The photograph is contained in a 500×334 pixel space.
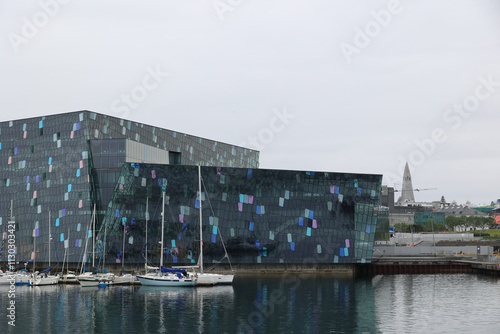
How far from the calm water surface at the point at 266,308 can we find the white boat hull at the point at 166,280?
60.5 inches

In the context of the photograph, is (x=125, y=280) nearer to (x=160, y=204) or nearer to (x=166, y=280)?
(x=166, y=280)

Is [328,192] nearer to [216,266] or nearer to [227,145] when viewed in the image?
[216,266]

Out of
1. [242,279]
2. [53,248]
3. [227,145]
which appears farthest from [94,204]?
[227,145]

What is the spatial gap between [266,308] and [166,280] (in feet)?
64.2

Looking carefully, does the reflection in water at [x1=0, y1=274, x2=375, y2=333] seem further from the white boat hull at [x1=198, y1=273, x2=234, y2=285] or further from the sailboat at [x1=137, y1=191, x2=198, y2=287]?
the white boat hull at [x1=198, y1=273, x2=234, y2=285]

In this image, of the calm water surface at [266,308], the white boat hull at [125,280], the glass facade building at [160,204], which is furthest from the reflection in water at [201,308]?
the glass facade building at [160,204]

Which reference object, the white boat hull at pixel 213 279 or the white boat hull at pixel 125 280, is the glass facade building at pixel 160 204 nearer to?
the white boat hull at pixel 125 280

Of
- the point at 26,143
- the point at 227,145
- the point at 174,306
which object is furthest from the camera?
the point at 227,145

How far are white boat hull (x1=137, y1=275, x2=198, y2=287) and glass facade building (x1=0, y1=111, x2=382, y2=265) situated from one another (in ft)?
37.8

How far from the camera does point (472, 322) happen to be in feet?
133

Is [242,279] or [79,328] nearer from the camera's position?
[79,328]

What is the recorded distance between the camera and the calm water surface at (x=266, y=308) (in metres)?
39.0

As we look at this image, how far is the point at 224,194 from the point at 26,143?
89.3ft

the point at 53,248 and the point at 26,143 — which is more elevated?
the point at 26,143
